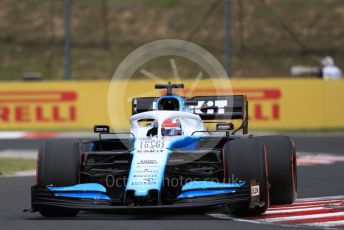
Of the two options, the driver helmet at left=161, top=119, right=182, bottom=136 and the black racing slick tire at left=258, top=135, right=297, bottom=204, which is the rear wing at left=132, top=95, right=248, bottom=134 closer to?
the driver helmet at left=161, top=119, right=182, bottom=136

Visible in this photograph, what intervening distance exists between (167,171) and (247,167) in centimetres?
95

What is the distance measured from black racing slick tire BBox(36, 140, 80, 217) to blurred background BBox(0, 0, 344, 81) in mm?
25734

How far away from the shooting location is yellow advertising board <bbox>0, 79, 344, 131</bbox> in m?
27.7

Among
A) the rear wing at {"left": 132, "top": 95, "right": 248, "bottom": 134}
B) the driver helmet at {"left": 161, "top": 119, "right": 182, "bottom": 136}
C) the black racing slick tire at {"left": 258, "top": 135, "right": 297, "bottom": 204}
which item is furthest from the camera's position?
the rear wing at {"left": 132, "top": 95, "right": 248, "bottom": 134}

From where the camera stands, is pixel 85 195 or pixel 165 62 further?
pixel 165 62

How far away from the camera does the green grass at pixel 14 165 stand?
18609 mm

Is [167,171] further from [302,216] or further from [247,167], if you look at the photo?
[302,216]

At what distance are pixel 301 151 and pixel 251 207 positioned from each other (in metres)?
11.9

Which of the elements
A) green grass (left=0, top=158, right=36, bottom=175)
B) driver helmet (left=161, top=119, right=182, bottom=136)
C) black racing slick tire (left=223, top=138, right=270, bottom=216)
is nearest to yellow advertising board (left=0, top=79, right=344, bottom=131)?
green grass (left=0, top=158, right=36, bottom=175)

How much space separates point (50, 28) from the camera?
135 ft

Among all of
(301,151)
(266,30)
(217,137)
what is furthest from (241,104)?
(266,30)

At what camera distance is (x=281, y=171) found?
11.9 meters

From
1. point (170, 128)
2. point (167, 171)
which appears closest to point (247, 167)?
point (167, 171)

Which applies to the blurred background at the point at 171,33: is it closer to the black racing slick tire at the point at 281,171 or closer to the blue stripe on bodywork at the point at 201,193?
the black racing slick tire at the point at 281,171
